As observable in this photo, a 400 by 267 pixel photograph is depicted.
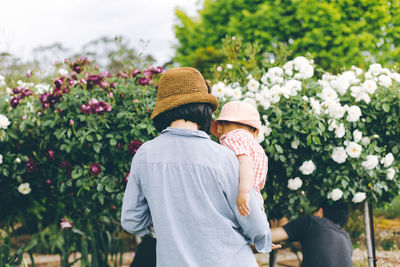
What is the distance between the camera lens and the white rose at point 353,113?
10.9ft

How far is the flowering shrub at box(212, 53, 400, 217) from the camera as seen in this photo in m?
3.31

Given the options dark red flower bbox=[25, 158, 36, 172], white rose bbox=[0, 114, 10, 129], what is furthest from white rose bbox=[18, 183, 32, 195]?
white rose bbox=[0, 114, 10, 129]

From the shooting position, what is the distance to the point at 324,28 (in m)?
10.6

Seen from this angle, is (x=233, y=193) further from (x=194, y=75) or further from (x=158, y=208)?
(x=194, y=75)

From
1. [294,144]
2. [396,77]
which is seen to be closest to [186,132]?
[294,144]

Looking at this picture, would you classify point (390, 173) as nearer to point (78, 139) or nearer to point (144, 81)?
point (144, 81)

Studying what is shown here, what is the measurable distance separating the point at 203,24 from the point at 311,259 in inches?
418

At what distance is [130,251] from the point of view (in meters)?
6.00

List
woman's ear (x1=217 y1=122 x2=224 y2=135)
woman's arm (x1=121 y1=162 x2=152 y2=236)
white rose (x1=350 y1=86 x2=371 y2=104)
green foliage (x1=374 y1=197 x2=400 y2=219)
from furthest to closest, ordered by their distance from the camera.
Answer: green foliage (x1=374 y1=197 x2=400 y2=219), white rose (x1=350 y1=86 x2=371 y2=104), woman's ear (x1=217 y1=122 x2=224 y2=135), woman's arm (x1=121 y1=162 x2=152 y2=236)

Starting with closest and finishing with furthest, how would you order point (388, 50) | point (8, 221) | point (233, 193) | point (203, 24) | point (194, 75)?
point (233, 193) → point (194, 75) → point (8, 221) → point (388, 50) → point (203, 24)

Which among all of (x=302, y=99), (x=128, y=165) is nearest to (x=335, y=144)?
(x=302, y=99)

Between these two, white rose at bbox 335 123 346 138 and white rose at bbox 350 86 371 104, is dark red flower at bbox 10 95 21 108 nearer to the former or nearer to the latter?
white rose at bbox 335 123 346 138

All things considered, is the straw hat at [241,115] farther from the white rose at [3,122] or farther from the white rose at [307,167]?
the white rose at [3,122]

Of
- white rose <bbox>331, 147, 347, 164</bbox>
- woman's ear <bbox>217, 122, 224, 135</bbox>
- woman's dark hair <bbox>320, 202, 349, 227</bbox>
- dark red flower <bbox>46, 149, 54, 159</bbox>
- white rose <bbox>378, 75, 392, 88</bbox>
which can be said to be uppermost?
white rose <bbox>378, 75, 392, 88</bbox>
